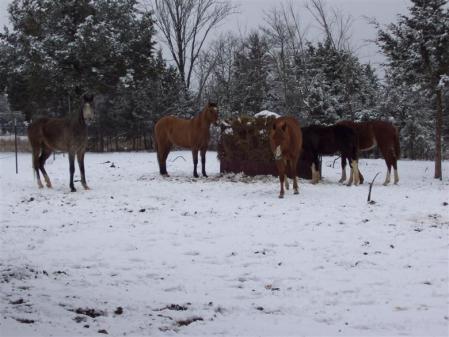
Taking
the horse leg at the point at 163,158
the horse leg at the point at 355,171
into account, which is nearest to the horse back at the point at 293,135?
the horse leg at the point at 355,171

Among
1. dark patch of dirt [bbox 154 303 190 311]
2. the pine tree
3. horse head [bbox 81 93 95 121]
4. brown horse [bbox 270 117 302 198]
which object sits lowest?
dark patch of dirt [bbox 154 303 190 311]

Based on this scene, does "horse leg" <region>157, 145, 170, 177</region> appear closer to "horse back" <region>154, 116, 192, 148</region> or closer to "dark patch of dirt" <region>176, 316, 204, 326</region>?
"horse back" <region>154, 116, 192, 148</region>

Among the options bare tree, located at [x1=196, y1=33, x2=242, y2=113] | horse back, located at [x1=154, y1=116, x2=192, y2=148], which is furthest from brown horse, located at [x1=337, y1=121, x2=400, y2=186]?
bare tree, located at [x1=196, y1=33, x2=242, y2=113]

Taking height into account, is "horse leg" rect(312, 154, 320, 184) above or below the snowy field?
above

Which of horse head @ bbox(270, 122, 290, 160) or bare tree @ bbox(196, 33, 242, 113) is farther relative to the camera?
bare tree @ bbox(196, 33, 242, 113)

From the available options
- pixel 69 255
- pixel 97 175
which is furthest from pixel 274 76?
pixel 69 255

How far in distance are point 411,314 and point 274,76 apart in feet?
122

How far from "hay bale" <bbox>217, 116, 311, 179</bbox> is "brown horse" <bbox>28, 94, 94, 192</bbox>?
3.94 meters

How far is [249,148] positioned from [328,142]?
2.10 metres

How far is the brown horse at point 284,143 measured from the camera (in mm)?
10422

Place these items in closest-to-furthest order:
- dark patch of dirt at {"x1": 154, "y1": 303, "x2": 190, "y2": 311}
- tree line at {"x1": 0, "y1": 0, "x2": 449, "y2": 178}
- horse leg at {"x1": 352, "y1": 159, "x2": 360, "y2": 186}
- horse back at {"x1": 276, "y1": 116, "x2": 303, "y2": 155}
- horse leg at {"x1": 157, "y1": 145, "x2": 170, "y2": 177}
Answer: dark patch of dirt at {"x1": 154, "y1": 303, "x2": 190, "y2": 311} → horse back at {"x1": 276, "y1": 116, "x2": 303, "y2": 155} → horse leg at {"x1": 352, "y1": 159, "x2": 360, "y2": 186} → horse leg at {"x1": 157, "y1": 145, "x2": 170, "y2": 177} → tree line at {"x1": 0, "y1": 0, "x2": 449, "y2": 178}

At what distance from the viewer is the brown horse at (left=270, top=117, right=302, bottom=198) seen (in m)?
10.4

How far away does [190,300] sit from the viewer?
4.57 meters

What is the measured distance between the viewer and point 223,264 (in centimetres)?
570
